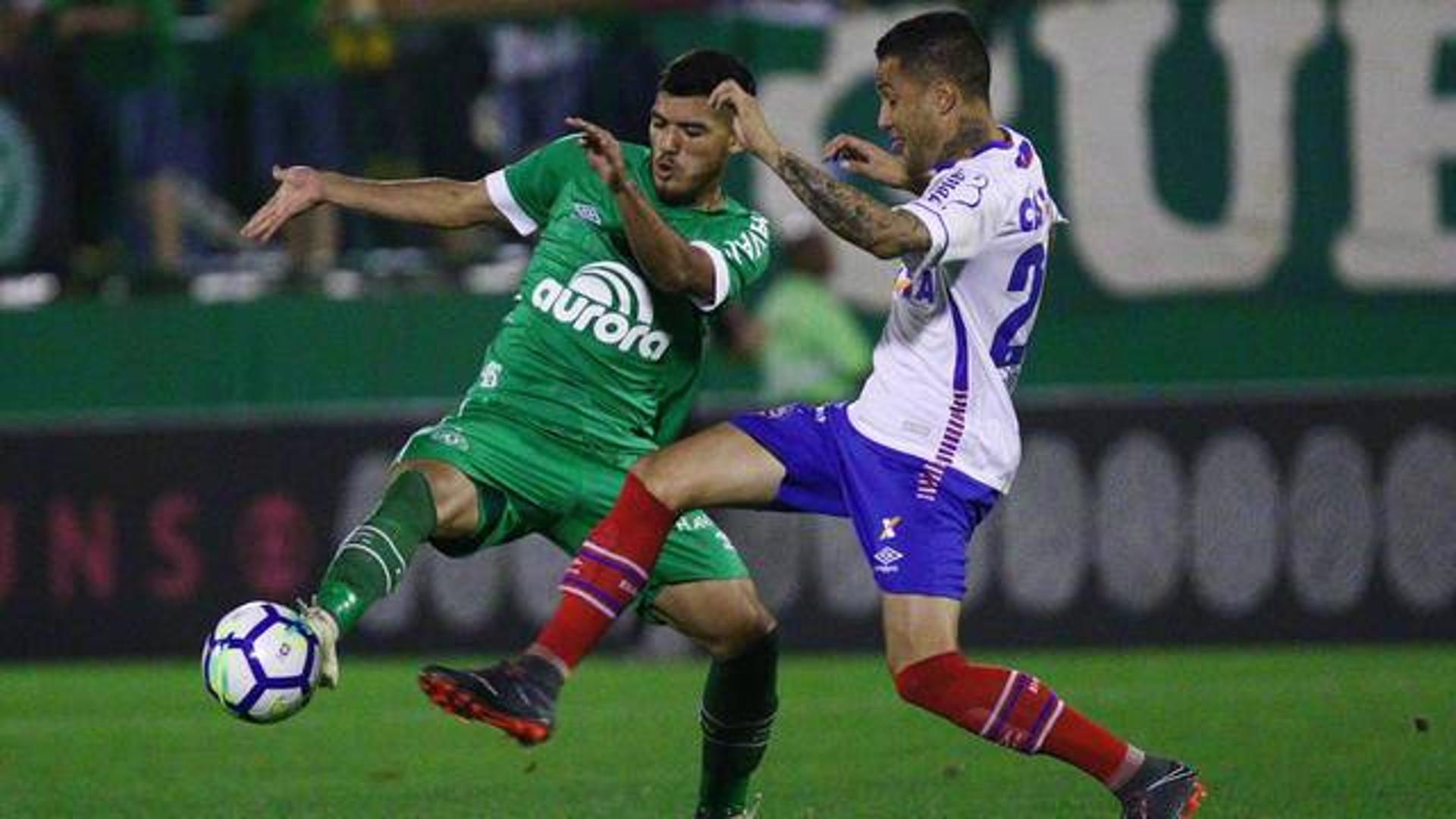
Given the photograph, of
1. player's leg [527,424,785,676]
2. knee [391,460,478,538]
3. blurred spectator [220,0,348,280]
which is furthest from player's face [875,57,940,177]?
blurred spectator [220,0,348,280]

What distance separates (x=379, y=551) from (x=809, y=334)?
301 inches

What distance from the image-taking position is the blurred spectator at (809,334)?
1537 centimetres

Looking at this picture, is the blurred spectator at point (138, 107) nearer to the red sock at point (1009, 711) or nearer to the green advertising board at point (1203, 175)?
the green advertising board at point (1203, 175)

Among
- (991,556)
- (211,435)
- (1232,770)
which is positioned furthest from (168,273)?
(1232,770)

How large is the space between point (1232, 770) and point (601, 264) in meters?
2.85

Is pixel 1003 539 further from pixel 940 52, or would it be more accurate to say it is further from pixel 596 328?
pixel 940 52

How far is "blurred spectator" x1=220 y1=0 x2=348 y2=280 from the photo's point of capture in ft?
53.2

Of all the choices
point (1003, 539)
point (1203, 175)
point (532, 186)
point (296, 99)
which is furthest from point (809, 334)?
point (532, 186)

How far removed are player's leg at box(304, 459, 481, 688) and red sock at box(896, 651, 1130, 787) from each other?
134cm

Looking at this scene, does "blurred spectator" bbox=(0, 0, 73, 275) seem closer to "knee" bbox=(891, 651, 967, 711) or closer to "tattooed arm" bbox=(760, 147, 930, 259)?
"tattooed arm" bbox=(760, 147, 930, 259)

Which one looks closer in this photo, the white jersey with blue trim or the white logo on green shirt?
the white jersey with blue trim

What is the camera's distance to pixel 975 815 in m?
8.84

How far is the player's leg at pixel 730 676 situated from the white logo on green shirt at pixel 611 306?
0.71 m

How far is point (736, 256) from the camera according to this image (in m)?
8.38
